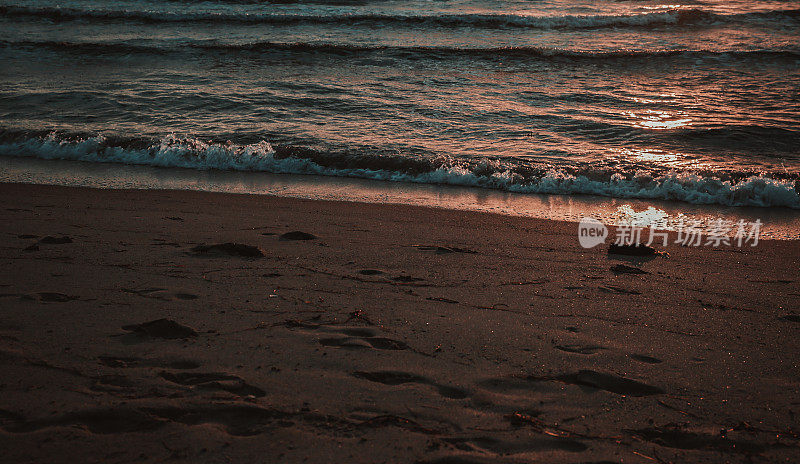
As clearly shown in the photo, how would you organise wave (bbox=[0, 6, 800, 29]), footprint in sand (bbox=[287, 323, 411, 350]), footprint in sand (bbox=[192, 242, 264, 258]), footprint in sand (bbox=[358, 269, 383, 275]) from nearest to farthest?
footprint in sand (bbox=[287, 323, 411, 350])
footprint in sand (bbox=[358, 269, 383, 275])
footprint in sand (bbox=[192, 242, 264, 258])
wave (bbox=[0, 6, 800, 29])

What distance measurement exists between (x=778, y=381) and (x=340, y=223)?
3312 mm

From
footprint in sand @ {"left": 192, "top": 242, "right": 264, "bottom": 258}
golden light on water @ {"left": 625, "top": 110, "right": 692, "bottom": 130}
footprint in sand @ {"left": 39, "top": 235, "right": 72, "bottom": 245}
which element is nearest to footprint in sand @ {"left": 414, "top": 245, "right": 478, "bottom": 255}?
footprint in sand @ {"left": 192, "top": 242, "right": 264, "bottom": 258}

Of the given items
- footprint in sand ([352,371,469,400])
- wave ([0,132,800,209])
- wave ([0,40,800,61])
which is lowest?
footprint in sand ([352,371,469,400])

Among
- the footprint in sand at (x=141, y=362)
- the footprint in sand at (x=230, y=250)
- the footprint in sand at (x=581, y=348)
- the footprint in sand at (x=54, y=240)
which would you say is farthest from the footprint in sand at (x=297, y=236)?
the footprint in sand at (x=581, y=348)

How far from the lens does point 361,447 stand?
2.03 metres

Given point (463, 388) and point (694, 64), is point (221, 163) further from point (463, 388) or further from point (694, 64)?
point (694, 64)

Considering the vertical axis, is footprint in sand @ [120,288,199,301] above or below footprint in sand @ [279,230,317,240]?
below

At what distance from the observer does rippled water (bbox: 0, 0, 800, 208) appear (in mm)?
6770

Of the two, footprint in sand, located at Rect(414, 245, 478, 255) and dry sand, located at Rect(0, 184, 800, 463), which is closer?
dry sand, located at Rect(0, 184, 800, 463)

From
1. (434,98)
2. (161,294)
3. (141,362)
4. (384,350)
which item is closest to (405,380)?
(384,350)

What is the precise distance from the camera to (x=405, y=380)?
244 cm

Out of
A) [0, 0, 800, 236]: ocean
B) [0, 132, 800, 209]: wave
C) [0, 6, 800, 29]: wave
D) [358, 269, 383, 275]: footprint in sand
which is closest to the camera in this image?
[358, 269, 383, 275]: footprint in sand

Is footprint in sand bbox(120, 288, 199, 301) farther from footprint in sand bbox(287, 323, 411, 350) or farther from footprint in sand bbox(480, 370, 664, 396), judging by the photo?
footprint in sand bbox(480, 370, 664, 396)

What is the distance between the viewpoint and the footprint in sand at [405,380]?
236cm
